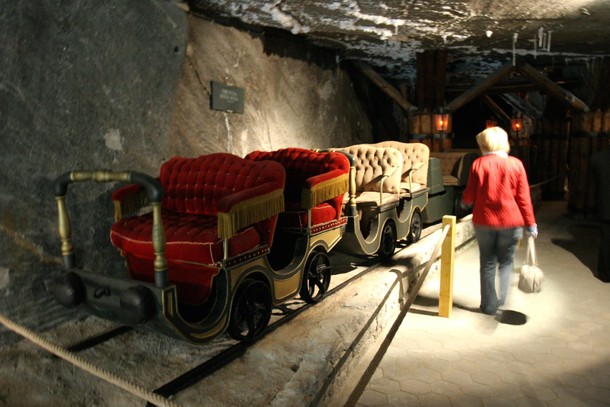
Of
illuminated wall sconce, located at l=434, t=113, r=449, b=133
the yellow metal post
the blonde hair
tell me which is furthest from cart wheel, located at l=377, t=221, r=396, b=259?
illuminated wall sconce, located at l=434, t=113, r=449, b=133

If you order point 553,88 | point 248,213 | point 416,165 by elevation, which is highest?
point 553,88

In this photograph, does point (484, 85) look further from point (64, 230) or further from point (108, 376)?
point (108, 376)

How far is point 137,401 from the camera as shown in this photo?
3000mm

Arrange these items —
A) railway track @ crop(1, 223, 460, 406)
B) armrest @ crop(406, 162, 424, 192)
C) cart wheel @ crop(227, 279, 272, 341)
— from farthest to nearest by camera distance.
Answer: armrest @ crop(406, 162, 424, 192) < cart wheel @ crop(227, 279, 272, 341) < railway track @ crop(1, 223, 460, 406)

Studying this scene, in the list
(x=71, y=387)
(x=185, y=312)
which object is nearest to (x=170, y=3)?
(x=185, y=312)

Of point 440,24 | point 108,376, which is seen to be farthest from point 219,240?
point 440,24

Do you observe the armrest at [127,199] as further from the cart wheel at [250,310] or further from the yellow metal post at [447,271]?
the yellow metal post at [447,271]

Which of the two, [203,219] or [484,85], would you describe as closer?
[203,219]

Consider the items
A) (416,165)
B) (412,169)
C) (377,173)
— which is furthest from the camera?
(416,165)

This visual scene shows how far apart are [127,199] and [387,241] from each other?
339 cm

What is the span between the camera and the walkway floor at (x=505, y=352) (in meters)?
3.18

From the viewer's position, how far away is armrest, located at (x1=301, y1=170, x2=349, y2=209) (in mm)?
4211

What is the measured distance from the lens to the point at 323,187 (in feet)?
14.5

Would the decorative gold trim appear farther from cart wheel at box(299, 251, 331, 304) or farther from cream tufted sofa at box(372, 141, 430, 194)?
cream tufted sofa at box(372, 141, 430, 194)
